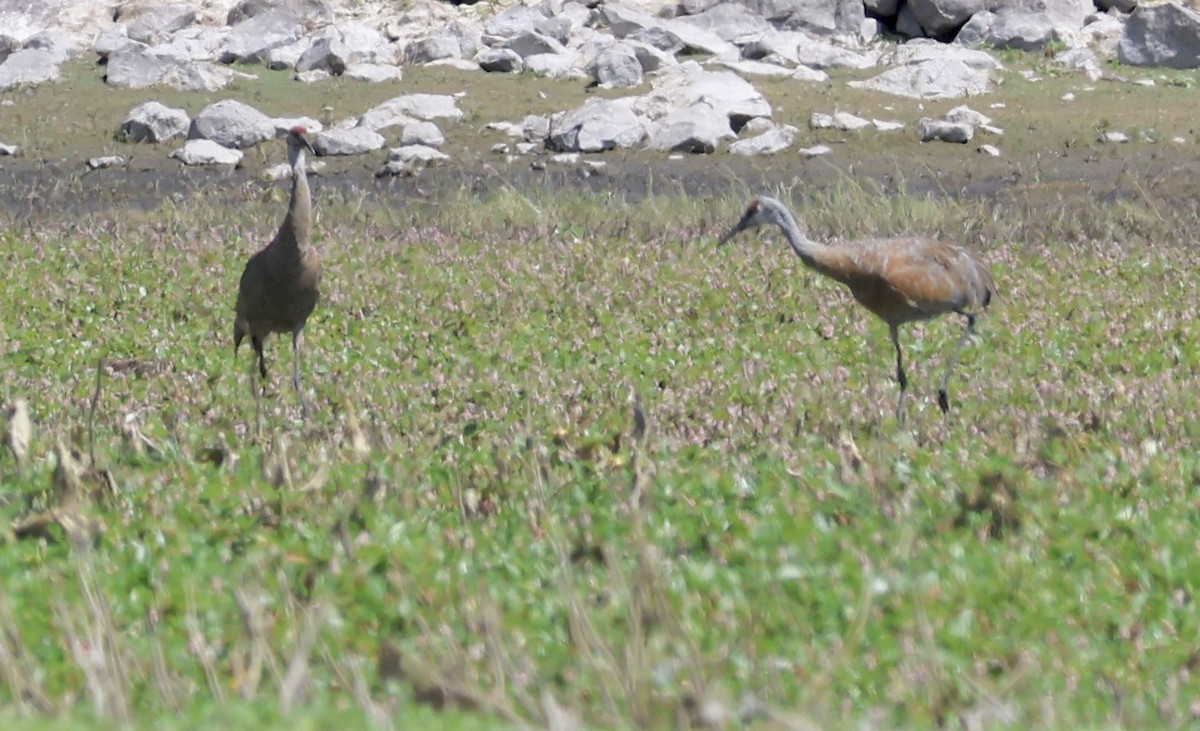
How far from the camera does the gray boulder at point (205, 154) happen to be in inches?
1073

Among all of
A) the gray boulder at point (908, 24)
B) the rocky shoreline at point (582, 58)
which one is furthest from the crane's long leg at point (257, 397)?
the gray boulder at point (908, 24)

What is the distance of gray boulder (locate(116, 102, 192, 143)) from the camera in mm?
28625

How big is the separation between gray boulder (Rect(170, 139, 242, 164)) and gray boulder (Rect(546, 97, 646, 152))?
455 centimetres

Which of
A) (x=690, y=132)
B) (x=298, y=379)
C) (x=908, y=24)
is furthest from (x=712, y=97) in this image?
(x=298, y=379)

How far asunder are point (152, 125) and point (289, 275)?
18926 mm

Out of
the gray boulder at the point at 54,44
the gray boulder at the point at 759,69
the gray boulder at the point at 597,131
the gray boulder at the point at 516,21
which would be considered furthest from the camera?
the gray boulder at the point at 516,21

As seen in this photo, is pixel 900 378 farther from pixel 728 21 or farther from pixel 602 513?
pixel 728 21

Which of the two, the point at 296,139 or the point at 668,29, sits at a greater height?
the point at 296,139

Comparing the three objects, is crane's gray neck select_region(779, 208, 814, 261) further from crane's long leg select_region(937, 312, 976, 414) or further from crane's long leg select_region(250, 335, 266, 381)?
crane's long leg select_region(250, 335, 266, 381)

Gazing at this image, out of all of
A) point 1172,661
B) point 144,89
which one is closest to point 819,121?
point 144,89

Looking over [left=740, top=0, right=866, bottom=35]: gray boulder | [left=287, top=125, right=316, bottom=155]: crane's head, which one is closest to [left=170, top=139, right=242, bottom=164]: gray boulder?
[left=740, top=0, right=866, bottom=35]: gray boulder

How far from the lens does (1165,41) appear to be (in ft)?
118

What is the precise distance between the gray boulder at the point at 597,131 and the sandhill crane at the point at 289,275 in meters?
17.4

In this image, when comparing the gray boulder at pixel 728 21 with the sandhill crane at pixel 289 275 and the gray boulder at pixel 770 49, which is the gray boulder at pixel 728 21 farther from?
the sandhill crane at pixel 289 275
